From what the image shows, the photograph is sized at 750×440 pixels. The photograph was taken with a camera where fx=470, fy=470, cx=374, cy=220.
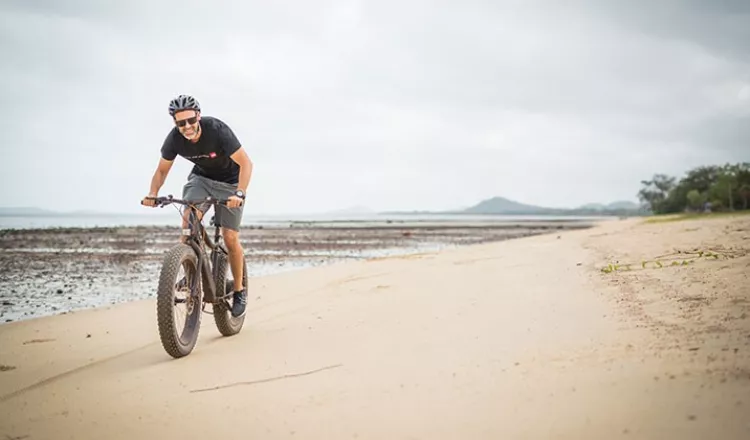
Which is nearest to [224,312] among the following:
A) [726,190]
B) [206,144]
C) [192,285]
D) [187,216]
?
[192,285]

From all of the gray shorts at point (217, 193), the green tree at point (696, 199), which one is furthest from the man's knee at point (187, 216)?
the green tree at point (696, 199)

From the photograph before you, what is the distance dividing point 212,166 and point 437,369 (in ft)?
10.7

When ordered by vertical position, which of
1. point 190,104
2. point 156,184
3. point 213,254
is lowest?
point 213,254

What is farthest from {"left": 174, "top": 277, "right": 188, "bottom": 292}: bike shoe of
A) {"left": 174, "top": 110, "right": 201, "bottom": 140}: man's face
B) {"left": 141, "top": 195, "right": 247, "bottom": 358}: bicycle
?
{"left": 174, "top": 110, "right": 201, "bottom": 140}: man's face

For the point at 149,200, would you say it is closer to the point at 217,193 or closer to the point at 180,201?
the point at 180,201

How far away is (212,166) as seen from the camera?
16.5 ft

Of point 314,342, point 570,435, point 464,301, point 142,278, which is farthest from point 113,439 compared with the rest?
point 142,278

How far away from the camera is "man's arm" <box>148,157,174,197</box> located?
15.8 ft

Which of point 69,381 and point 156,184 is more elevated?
point 156,184

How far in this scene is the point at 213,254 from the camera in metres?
5.10

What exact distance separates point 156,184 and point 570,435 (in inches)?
173

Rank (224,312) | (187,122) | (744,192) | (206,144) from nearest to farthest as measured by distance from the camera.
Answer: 1. (187,122)
2. (206,144)
3. (224,312)
4. (744,192)

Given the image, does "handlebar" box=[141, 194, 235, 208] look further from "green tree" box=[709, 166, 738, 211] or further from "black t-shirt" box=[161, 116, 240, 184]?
"green tree" box=[709, 166, 738, 211]

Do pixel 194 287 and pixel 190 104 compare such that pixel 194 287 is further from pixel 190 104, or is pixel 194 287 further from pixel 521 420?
pixel 521 420
